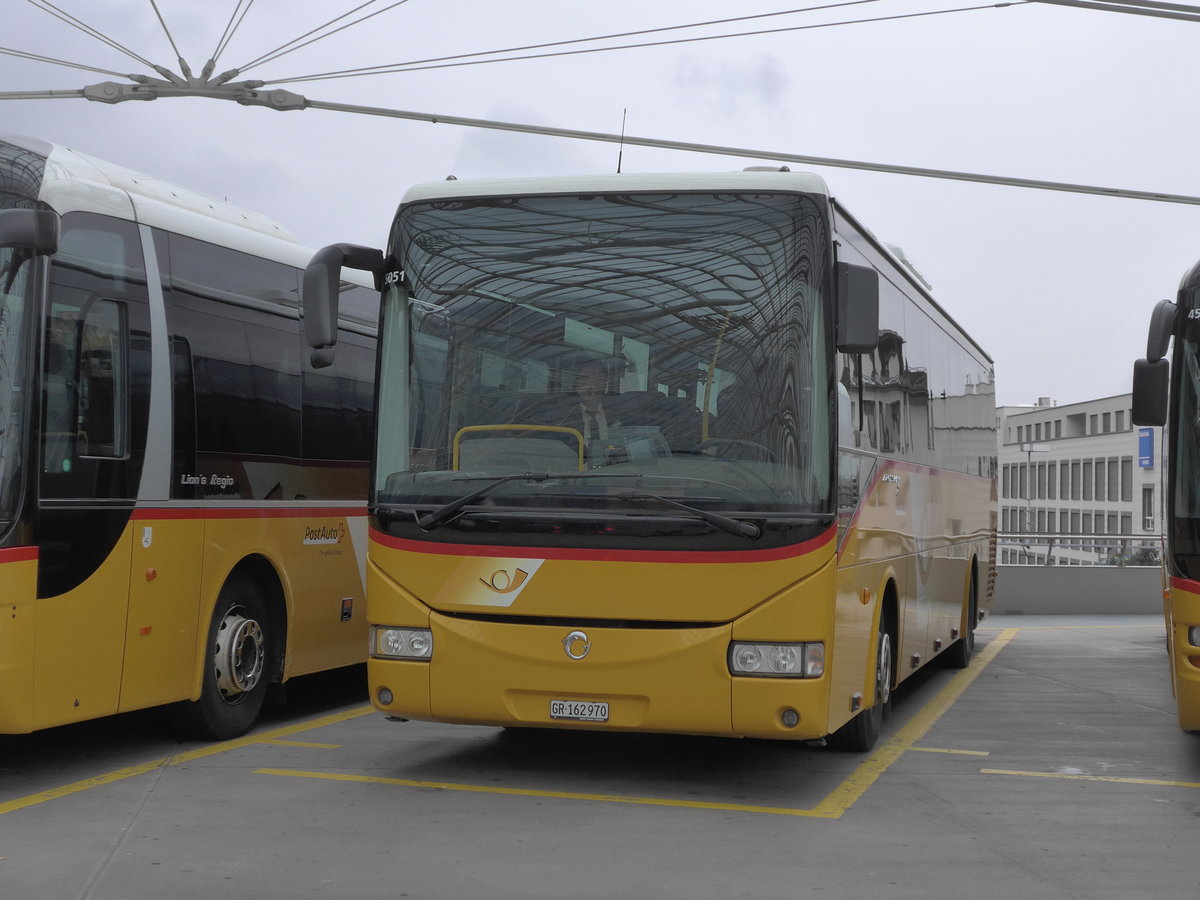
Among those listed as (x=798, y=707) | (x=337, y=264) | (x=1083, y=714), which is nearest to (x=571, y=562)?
(x=798, y=707)

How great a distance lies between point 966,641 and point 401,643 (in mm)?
8959

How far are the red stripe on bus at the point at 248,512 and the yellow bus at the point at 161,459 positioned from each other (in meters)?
0.02

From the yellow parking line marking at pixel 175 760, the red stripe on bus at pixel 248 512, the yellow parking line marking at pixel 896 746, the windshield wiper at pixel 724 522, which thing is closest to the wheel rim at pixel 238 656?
the yellow parking line marking at pixel 175 760

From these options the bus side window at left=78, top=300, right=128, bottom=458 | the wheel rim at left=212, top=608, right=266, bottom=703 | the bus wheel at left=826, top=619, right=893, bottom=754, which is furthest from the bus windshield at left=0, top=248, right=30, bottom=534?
the bus wheel at left=826, top=619, right=893, bottom=754

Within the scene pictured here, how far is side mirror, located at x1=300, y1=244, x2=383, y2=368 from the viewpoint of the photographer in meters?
8.09

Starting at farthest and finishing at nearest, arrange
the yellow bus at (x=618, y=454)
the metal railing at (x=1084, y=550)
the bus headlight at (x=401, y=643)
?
the metal railing at (x=1084, y=550)
the bus headlight at (x=401, y=643)
the yellow bus at (x=618, y=454)

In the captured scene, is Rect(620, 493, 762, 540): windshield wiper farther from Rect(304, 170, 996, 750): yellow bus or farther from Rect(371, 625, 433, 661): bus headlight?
Rect(371, 625, 433, 661): bus headlight

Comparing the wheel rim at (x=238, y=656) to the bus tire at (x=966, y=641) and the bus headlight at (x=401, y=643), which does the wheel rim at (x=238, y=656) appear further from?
the bus tire at (x=966, y=641)

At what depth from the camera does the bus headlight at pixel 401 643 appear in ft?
26.2

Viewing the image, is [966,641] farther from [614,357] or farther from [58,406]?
[58,406]

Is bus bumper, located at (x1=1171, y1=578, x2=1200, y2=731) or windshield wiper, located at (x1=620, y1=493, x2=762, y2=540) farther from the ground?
windshield wiper, located at (x1=620, y1=493, x2=762, y2=540)

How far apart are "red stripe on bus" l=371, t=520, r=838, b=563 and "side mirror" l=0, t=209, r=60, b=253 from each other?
2.30 metres

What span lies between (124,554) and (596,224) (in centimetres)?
307

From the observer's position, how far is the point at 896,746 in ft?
32.7
